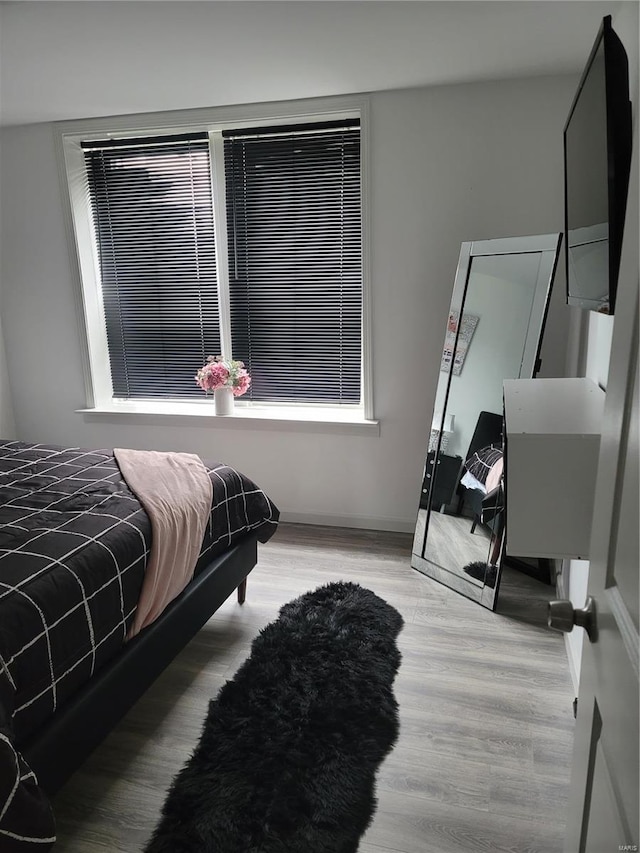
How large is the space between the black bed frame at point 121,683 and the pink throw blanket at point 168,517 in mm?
70

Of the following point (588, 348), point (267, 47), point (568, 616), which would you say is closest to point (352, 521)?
point (588, 348)

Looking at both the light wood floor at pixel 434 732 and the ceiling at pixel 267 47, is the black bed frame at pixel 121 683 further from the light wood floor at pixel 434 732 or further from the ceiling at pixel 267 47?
the ceiling at pixel 267 47

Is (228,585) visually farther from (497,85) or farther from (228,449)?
(497,85)

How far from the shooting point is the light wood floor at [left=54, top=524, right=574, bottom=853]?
1.62 metres

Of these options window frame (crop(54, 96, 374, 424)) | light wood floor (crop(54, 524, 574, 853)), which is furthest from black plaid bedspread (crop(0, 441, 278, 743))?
window frame (crop(54, 96, 374, 424))

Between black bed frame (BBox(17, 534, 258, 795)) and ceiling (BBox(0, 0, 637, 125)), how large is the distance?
2236mm

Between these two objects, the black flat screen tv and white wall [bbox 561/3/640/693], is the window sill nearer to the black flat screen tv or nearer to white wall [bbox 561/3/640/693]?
white wall [bbox 561/3/640/693]

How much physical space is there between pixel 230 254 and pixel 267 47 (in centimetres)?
135

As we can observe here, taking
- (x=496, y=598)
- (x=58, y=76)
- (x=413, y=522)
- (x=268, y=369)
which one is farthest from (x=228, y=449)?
(x=58, y=76)

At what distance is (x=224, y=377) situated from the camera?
3.72 meters

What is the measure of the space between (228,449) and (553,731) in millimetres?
2550

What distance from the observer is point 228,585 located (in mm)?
2551

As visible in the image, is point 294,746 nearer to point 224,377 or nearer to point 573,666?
point 573,666

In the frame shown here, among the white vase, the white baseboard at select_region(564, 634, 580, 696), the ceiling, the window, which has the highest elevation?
the ceiling
